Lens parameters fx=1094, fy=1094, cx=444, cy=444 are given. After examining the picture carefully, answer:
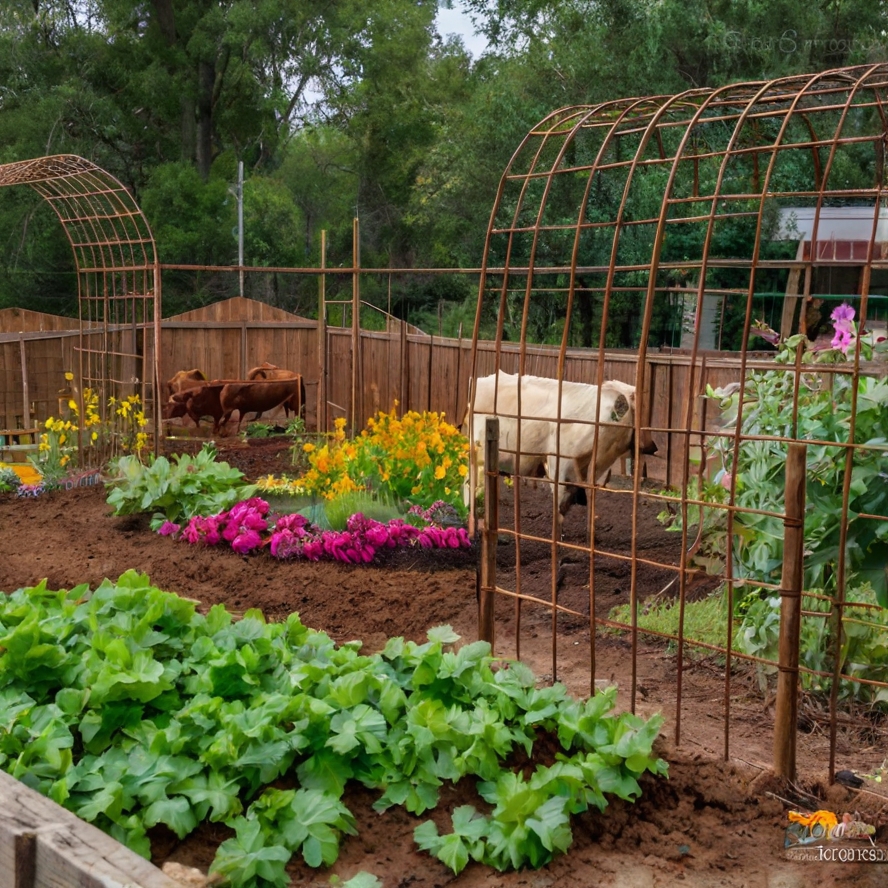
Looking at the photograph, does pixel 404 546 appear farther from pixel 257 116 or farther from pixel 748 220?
pixel 257 116

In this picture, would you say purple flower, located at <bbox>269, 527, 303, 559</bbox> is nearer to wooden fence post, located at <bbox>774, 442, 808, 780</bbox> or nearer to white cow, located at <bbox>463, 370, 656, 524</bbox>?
white cow, located at <bbox>463, 370, 656, 524</bbox>

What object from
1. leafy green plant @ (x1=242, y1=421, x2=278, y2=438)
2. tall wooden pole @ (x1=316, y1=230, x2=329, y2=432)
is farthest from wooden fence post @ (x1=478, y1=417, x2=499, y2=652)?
leafy green plant @ (x1=242, y1=421, x2=278, y2=438)

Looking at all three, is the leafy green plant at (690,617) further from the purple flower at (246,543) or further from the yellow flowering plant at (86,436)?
the yellow flowering plant at (86,436)

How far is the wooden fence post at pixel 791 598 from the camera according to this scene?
3.78m

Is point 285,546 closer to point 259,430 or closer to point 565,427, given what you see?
point 565,427

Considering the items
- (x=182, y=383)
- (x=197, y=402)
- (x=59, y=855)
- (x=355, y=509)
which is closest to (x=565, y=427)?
(x=355, y=509)

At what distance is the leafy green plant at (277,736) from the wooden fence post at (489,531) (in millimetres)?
611

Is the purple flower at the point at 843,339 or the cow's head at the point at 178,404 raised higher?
the purple flower at the point at 843,339

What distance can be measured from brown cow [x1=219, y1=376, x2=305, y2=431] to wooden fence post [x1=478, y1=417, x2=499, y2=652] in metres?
8.74

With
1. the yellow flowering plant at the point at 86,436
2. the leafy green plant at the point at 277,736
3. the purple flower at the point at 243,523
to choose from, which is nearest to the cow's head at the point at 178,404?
the yellow flowering plant at the point at 86,436

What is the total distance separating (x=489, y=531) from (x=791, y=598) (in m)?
1.46

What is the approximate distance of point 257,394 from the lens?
43.8ft

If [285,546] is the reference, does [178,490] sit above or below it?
above

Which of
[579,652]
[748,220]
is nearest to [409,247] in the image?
[748,220]
